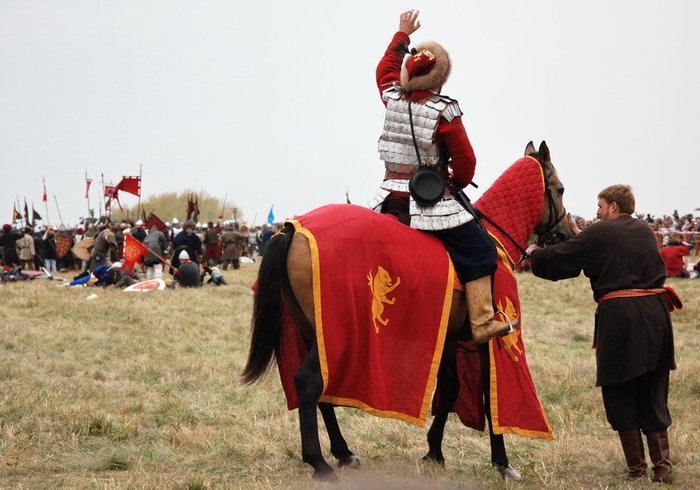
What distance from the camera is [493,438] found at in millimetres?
5168

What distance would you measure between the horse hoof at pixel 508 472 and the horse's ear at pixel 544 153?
227 centimetres

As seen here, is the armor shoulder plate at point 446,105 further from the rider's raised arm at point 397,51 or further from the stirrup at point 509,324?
the stirrup at point 509,324

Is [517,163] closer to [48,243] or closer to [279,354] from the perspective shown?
[279,354]

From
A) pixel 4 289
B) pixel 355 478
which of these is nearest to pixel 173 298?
pixel 4 289

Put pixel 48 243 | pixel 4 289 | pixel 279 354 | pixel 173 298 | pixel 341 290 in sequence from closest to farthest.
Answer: pixel 341 290, pixel 279 354, pixel 173 298, pixel 4 289, pixel 48 243

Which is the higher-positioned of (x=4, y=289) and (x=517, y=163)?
(x=517, y=163)

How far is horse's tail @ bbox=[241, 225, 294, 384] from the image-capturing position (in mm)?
4660

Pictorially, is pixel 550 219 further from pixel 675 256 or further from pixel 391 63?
pixel 675 256

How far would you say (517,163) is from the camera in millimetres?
5656

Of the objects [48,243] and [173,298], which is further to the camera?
[48,243]

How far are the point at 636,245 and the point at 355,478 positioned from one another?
2.48m

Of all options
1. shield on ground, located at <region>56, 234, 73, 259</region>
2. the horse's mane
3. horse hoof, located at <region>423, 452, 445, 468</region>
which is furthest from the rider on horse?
shield on ground, located at <region>56, 234, 73, 259</region>

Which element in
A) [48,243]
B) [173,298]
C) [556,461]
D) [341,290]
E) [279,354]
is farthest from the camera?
[48,243]

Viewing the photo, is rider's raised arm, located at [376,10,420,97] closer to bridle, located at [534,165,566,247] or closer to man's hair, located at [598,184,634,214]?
bridle, located at [534,165,566,247]
